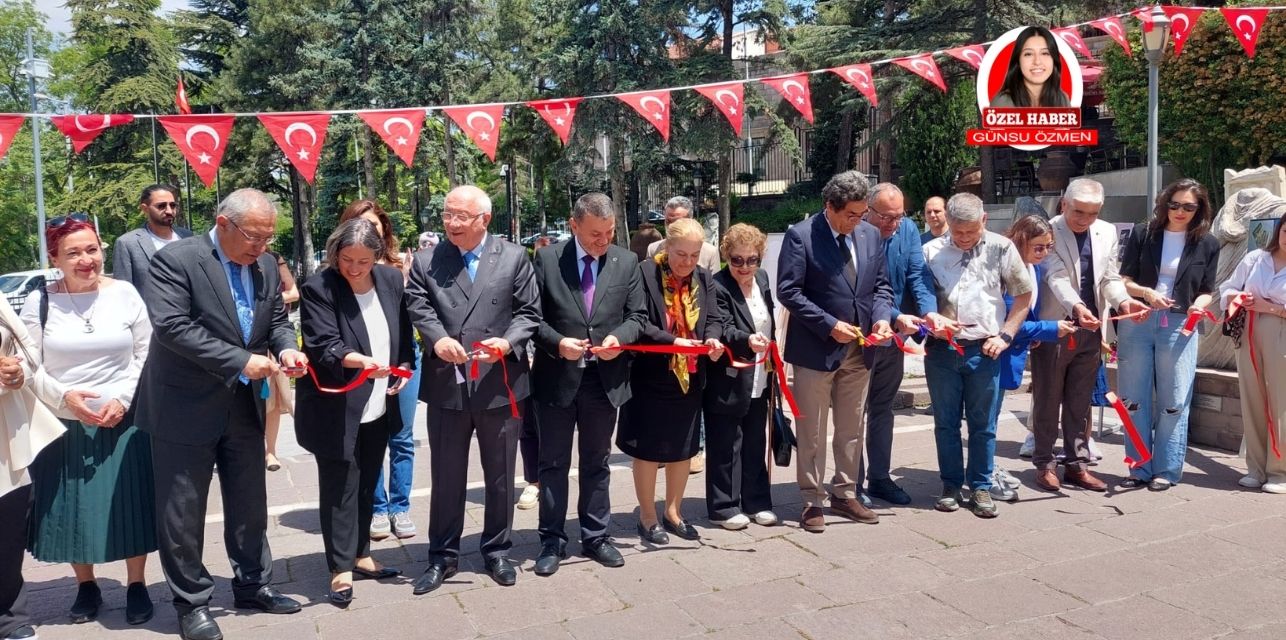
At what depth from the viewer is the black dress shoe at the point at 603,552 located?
15.7 ft

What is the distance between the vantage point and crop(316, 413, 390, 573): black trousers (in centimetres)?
432

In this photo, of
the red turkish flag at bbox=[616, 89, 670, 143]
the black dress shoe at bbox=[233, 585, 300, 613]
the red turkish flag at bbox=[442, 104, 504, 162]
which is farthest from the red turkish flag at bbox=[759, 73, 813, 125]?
the black dress shoe at bbox=[233, 585, 300, 613]

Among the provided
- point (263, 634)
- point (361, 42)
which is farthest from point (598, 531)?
point (361, 42)

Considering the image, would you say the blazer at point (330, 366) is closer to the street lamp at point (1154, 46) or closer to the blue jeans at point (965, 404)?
the blue jeans at point (965, 404)

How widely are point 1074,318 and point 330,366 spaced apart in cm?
435

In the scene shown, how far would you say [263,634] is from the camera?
4000mm

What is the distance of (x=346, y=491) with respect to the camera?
14.3 ft

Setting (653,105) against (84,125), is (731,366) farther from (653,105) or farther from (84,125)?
(84,125)

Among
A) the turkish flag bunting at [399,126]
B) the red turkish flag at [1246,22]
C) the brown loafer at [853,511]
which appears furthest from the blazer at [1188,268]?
the turkish flag bunting at [399,126]

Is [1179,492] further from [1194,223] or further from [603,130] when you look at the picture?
[603,130]

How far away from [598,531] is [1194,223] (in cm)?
421

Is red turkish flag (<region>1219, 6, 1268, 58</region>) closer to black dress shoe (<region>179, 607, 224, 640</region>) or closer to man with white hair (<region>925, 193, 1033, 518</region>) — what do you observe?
man with white hair (<region>925, 193, 1033, 518</region>)
